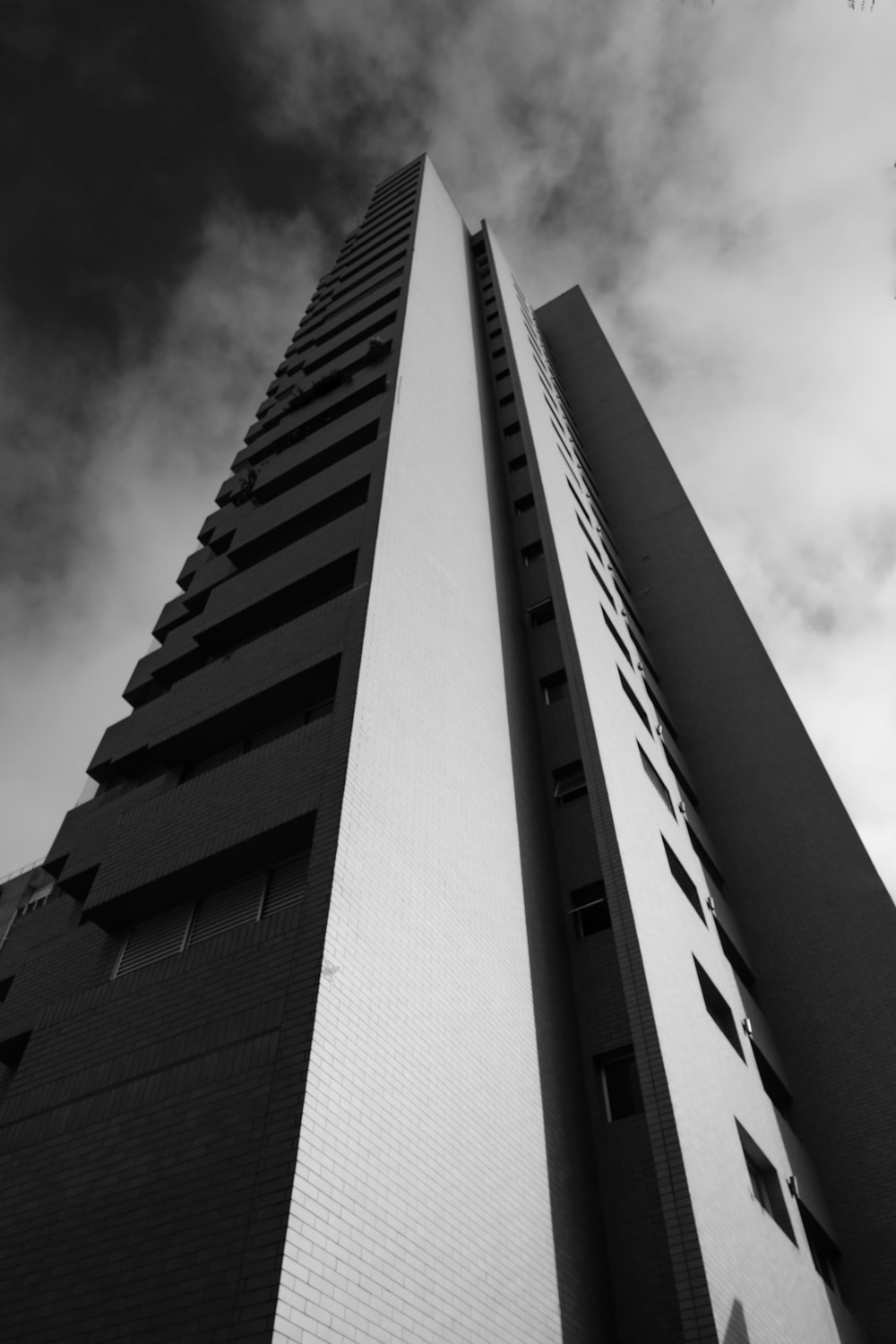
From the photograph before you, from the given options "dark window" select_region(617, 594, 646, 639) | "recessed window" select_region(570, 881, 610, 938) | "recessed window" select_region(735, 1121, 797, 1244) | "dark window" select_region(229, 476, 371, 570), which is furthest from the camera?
"dark window" select_region(617, 594, 646, 639)

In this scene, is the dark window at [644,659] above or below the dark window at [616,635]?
above

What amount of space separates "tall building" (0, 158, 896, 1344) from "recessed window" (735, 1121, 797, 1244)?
77mm

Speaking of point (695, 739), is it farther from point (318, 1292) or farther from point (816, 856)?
point (318, 1292)

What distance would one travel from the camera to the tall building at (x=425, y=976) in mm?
8273

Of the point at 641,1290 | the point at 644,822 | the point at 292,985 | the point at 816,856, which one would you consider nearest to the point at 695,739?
the point at 816,856

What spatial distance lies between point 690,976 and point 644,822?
2.81m

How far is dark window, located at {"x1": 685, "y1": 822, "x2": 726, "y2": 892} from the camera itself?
22375 millimetres

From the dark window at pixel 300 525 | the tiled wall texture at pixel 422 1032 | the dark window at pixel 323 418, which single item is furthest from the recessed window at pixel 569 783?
the dark window at pixel 323 418

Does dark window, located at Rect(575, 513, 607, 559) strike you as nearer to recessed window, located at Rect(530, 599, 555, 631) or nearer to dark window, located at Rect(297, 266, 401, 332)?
recessed window, located at Rect(530, 599, 555, 631)

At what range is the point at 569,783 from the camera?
57.6 ft

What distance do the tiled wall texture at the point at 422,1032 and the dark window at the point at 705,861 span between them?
7.95 meters

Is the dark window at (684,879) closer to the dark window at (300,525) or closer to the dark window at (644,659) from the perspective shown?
the dark window at (300,525)

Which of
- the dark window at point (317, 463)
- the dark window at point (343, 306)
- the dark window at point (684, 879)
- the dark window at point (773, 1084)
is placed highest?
the dark window at point (343, 306)

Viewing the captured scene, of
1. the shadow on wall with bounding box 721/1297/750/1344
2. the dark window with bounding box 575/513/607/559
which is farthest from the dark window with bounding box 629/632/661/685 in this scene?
the shadow on wall with bounding box 721/1297/750/1344
